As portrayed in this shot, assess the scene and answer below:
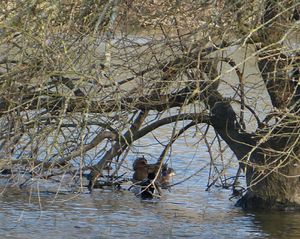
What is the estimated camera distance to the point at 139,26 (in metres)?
9.88

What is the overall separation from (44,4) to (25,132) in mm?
1293

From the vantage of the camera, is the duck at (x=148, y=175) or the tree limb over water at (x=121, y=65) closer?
the tree limb over water at (x=121, y=65)

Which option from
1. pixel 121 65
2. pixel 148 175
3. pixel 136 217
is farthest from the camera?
pixel 148 175

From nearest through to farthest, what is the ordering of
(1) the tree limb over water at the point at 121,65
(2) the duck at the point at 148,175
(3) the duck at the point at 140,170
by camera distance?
(1) the tree limb over water at the point at 121,65 → (2) the duck at the point at 148,175 → (3) the duck at the point at 140,170

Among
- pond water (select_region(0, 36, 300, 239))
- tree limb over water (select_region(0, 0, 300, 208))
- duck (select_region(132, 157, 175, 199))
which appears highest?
tree limb over water (select_region(0, 0, 300, 208))

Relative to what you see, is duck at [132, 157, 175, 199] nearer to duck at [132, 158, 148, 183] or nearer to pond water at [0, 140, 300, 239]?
duck at [132, 158, 148, 183]

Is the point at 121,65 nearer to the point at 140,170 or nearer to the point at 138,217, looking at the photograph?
the point at 138,217

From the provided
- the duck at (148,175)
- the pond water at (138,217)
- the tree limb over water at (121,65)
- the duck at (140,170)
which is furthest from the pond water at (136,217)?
the tree limb over water at (121,65)

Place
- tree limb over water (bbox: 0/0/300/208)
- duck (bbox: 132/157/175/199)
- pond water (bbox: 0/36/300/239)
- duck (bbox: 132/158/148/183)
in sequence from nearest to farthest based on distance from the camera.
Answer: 1. tree limb over water (bbox: 0/0/300/208)
2. pond water (bbox: 0/36/300/239)
3. duck (bbox: 132/157/175/199)
4. duck (bbox: 132/158/148/183)

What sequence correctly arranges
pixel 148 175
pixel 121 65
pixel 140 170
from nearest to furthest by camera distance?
pixel 121 65 < pixel 148 175 < pixel 140 170

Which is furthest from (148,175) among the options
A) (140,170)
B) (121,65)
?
(121,65)

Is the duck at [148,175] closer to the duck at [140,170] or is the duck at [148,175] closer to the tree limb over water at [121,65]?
the duck at [140,170]

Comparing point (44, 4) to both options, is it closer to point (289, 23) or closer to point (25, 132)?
point (25, 132)

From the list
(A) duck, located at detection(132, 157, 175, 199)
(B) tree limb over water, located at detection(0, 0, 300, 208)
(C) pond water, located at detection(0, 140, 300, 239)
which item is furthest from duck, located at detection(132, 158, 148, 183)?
(B) tree limb over water, located at detection(0, 0, 300, 208)
